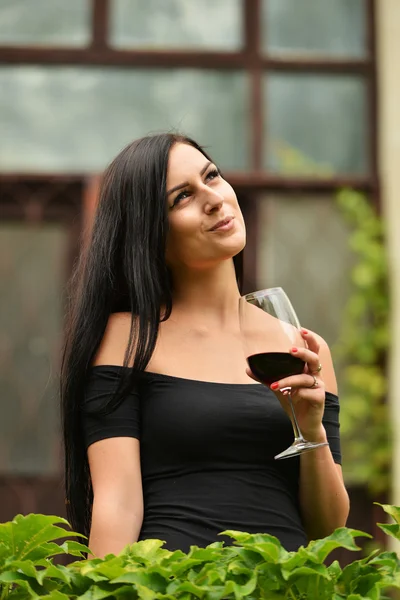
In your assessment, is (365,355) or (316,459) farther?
(365,355)

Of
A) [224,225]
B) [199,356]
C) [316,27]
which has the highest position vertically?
[316,27]

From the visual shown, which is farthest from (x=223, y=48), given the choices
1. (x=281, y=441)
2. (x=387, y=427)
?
(x=281, y=441)

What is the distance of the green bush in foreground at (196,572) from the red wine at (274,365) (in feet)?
1.42

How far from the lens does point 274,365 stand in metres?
1.99

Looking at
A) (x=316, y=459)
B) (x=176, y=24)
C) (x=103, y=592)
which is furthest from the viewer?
(x=176, y=24)

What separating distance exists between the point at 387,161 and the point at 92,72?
5.36 ft

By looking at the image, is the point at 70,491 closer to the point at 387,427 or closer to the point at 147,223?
the point at 147,223

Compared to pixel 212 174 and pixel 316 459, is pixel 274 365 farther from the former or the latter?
pixel 212 174

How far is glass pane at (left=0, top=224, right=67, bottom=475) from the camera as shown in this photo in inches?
227

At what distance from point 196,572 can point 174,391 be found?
2.18ft

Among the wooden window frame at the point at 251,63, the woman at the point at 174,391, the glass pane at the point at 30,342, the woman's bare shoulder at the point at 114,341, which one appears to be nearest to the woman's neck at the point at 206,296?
the woman at the point at 174,391

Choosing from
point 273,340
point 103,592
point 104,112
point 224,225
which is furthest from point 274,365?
point 104,112

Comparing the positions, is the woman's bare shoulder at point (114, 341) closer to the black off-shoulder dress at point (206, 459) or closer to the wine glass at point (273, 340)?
the black off-shoulder dress at point (206, 459)

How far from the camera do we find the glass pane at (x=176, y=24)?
6.03 meters
